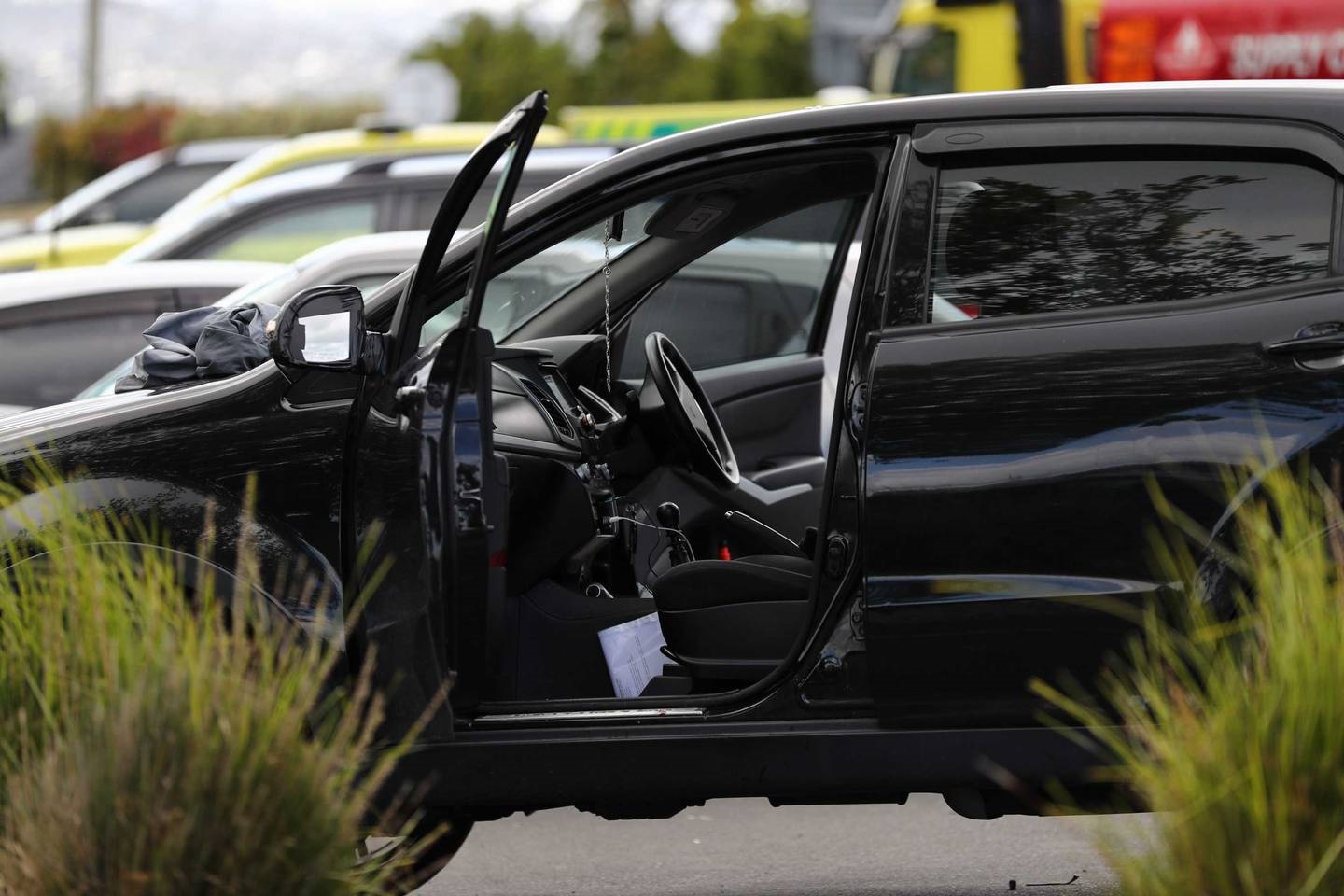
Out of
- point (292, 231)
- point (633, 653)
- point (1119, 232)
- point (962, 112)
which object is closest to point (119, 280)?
point (292, 231)

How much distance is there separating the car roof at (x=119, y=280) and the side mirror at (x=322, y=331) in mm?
3921

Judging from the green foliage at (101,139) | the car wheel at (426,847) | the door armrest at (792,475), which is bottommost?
the car wheel at (426,847)

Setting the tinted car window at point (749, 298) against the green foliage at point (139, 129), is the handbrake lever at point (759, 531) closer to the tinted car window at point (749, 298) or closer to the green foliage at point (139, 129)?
the tinted car window at point (749, 298)

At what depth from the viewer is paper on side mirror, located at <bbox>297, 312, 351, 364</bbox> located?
360 centimetres

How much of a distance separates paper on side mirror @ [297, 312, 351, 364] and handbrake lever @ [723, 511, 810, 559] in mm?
1413

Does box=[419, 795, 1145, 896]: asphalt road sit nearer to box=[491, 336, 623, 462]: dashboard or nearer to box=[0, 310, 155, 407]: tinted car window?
box=[491, 336, 623, 462]: dashboard

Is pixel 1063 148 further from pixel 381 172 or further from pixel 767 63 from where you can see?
pixel 767 63

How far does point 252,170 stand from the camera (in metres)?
11.9

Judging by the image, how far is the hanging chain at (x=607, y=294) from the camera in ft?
13.7

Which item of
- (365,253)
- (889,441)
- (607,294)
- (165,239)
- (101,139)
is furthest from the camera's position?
(101,139)

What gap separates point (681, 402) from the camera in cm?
451

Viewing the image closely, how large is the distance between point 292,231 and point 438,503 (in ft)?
21.4

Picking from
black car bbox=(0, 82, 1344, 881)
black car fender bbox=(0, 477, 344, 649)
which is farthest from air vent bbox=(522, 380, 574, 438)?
black car fender bbox=(0, 477, 344, 649)

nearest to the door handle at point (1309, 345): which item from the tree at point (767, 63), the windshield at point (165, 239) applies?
the windshield at point (165, 239)
